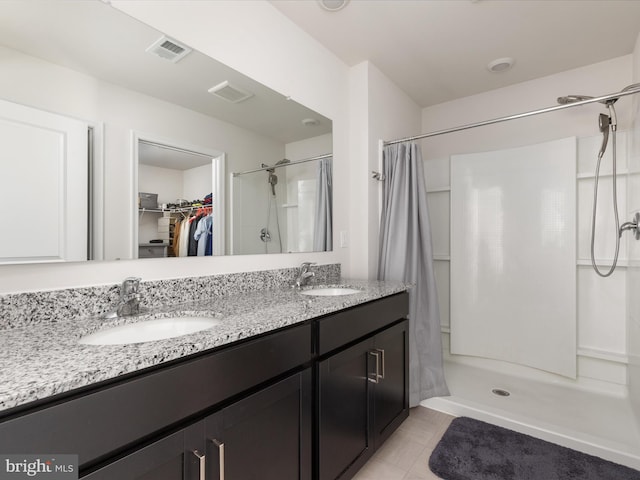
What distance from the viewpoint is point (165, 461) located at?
72cm

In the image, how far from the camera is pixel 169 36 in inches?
50.3

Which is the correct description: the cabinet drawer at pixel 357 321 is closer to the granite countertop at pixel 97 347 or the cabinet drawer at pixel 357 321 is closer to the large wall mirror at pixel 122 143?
Answer: the granite countertop at pixel 97 347

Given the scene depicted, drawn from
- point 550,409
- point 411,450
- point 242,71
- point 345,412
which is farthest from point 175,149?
point 550,409

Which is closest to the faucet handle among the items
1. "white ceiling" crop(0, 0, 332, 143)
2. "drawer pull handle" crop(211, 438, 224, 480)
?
"drawer pull handle" crop(211, 438, 224, 480)

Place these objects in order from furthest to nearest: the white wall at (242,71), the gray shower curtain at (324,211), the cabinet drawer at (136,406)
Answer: the gray shower curtain at (324,211), the white wall at (242,71), the cabinet drawer at (136,406)

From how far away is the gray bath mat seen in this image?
1492 millimetres

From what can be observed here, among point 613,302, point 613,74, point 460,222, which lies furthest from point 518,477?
point 613,74

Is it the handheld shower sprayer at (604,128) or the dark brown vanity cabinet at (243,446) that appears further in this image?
the handheld shower sprayer at (604,128)

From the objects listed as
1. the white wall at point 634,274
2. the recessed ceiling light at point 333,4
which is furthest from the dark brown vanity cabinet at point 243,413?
the recessed ceiling light at point 333,4

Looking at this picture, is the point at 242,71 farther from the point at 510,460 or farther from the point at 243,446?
the point at 510,460

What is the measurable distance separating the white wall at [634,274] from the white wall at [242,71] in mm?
1725

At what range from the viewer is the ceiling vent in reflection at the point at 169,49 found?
1252 mm

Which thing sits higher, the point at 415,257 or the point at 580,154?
the point at 580,154

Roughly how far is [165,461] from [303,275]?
1177 millimetres
